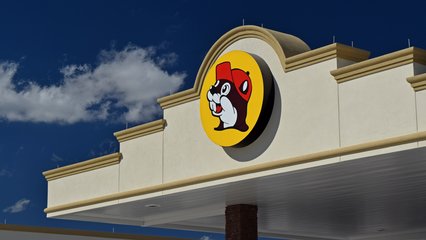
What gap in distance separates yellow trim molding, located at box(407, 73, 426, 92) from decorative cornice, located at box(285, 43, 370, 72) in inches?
→ 105

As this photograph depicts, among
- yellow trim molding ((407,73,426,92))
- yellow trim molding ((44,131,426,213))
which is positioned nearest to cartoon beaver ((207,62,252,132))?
yellow trim molding ((44,131,426,213))

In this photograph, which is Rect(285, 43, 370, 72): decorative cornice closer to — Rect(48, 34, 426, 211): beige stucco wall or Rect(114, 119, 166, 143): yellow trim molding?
Rect(48, 34, 426, 211): beige stucco wall

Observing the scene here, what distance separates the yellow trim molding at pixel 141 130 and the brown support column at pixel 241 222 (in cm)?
387

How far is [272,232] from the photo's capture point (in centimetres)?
3609

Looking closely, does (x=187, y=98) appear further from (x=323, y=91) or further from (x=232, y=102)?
(x=323, y=91)

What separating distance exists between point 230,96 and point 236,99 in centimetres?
31

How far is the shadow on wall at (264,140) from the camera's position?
22688 mm

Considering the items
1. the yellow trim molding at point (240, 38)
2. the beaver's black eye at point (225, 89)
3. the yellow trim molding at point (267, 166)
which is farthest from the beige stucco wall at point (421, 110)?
the beaver's black eye at point (225, 89)

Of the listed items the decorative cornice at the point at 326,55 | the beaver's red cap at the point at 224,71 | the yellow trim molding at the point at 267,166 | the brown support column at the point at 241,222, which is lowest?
the brown support column at the point at 241,222

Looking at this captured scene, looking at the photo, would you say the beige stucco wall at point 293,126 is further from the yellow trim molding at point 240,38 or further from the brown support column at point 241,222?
the brown support column at point 241,222

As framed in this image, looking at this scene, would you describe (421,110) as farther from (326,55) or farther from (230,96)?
(230,96)

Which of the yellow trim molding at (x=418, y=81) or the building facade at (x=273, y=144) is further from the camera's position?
the building facade at (x=273, y=144)

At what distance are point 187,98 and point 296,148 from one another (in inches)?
202

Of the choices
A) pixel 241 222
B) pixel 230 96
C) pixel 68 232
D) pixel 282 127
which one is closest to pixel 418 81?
pixel 282 127
